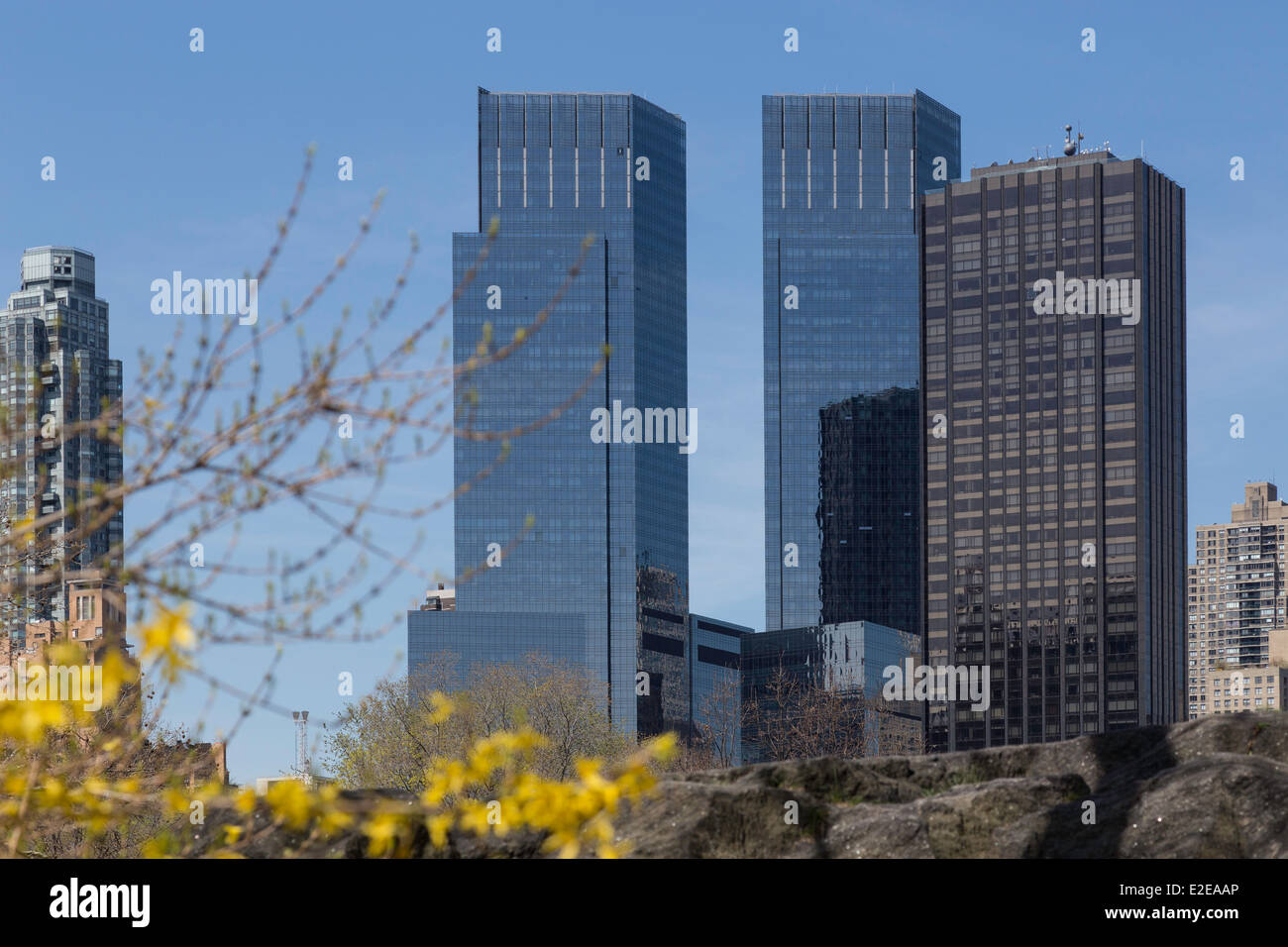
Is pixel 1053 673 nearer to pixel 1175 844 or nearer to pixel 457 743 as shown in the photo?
pixel 457 743

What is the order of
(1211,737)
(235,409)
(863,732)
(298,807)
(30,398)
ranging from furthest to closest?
(863,732) < (1211,737) < (30,398) < (235,409) < (298,807)

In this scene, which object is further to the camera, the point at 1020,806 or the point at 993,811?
the point at 1020,806

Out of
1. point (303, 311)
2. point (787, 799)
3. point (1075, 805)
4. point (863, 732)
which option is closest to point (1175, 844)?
point (1075, 805)

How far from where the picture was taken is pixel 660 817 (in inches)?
685

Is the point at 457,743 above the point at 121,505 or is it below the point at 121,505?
below

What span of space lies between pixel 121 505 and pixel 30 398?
5.93ft

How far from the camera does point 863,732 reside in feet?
458

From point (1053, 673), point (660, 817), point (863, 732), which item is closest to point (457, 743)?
point (660, 817)

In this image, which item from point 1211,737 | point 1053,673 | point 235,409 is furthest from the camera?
point 1053,673
